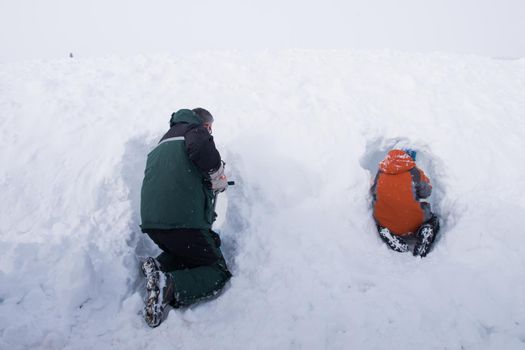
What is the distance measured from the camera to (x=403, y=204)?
423 centimetres

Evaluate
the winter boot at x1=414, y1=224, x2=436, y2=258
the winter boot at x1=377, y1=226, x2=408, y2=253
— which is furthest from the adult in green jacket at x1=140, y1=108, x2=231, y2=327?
the winter boot at x1=414, y1=224, x2=436, y2=258

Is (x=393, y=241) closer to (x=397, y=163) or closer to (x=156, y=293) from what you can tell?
Result: (x=397, y=163)

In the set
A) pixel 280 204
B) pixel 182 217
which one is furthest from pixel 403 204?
pixel 182 217

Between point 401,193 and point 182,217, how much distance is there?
2702 millimetres

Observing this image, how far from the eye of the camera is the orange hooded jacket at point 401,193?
4195 mm

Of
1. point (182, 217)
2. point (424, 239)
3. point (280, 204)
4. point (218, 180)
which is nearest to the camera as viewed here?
point (182, 217)

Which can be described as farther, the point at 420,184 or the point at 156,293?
the point at 420,184

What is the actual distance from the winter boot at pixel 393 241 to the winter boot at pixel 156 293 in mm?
2690

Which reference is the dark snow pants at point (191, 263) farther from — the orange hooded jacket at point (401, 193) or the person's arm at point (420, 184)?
the person's arm at point (420, 184)

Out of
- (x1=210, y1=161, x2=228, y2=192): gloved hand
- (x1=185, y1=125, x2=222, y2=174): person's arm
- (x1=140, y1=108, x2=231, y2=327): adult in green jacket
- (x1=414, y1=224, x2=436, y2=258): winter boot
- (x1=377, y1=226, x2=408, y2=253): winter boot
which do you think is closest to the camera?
(x1=140, y1=108, x2=231, y2=327): adult in green jacket

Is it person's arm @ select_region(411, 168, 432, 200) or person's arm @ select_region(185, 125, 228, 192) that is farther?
person's arm @ select_region(411, 168, 432, 200)

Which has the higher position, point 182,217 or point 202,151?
point 202,151

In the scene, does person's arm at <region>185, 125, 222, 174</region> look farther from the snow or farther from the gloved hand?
the snow

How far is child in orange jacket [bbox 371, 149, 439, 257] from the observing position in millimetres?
4188
